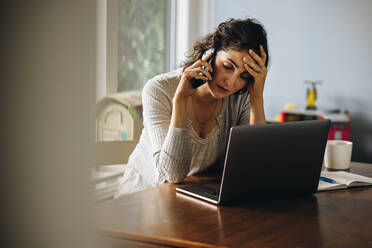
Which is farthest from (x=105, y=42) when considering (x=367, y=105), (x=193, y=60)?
(x=367, y=105)

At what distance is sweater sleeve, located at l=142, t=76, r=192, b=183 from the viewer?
52.5 inches

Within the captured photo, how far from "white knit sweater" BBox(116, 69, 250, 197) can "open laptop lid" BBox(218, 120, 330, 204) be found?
29 centimetres

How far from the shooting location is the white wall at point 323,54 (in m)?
3.52

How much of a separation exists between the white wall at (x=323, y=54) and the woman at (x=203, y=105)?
1.88m

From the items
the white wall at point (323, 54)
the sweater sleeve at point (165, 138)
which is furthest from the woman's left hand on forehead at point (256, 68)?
the white wall at point (323, 54)

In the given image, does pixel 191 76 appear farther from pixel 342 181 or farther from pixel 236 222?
pixel 236 222

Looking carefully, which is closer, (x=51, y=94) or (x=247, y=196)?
(x=51, y=94)

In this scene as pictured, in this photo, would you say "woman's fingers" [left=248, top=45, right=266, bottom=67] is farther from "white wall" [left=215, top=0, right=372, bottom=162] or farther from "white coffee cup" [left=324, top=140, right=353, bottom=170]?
"white wall" [left=215, top=0, right=372, bottom=162]

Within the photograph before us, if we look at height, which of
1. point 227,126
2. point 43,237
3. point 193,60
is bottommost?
point 227,126

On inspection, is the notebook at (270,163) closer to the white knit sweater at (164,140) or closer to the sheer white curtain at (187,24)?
the white knit sweater at (164,140)

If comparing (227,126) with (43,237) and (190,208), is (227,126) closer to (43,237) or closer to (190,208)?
(190,208)

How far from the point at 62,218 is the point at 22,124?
0.12ft

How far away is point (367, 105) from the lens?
139 inches

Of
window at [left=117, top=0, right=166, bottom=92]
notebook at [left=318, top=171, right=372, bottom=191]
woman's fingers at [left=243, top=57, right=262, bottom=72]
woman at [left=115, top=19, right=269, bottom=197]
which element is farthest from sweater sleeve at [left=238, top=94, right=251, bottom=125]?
window at [left=117, top=0, right=166, bottom=92]
